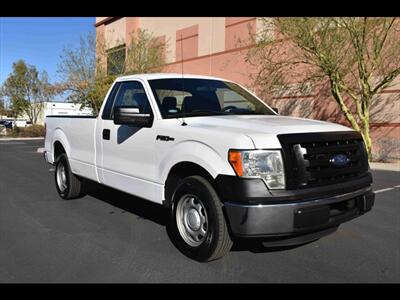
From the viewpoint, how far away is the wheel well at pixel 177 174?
415cm

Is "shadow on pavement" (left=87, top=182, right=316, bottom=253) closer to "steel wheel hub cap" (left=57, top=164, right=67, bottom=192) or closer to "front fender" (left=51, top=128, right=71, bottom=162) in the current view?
"steel wheel hub cap" (left=57, top=164, right=67, bottom=192)

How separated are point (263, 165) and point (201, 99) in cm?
177

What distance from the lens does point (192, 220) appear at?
4168 millimetres

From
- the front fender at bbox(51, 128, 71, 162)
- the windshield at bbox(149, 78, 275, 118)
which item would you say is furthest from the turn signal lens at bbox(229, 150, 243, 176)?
the front fender at bbox(51, 128, 71, 162)

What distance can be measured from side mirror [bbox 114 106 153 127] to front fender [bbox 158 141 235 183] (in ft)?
1.63

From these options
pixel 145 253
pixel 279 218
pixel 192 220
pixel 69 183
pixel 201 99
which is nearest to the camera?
pixel 279 218

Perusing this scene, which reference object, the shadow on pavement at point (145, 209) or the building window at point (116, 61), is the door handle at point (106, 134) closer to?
the shadow on pavement at point (145, 209)

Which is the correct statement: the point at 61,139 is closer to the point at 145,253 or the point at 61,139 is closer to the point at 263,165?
the point at 145,253

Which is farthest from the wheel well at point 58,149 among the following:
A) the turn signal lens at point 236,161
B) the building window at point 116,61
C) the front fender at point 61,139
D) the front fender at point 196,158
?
the building window at point 116,61

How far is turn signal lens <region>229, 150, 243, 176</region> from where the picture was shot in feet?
11.8

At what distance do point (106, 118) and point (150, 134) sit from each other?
128 cm

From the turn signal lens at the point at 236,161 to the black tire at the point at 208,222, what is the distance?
0.38 m

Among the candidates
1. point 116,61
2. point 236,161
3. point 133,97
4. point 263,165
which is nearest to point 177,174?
point 236,161
